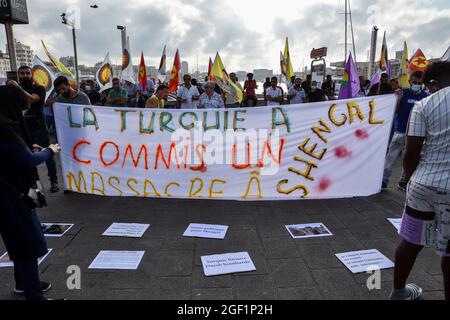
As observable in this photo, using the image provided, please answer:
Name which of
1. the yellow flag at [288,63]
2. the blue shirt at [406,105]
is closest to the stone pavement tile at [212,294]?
the blue shirt at [406,105]

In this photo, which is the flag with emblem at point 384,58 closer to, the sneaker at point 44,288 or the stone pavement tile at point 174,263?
the stone pavement tile at point 174,263

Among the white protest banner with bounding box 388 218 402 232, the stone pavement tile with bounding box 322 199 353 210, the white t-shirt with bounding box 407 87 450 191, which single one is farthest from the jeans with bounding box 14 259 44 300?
the white protest banner with bounding box 388 218 402 232

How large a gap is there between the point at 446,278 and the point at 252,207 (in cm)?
249

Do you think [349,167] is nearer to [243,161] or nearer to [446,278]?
[243,161]

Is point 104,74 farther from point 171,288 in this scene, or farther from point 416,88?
point 171,288

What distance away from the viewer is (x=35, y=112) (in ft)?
15.4

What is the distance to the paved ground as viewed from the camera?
8.41ft

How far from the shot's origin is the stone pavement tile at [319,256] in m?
2.92

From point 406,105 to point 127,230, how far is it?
13.8 ft

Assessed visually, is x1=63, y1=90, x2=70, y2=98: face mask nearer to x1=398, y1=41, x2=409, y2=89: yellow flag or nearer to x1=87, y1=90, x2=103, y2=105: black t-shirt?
x1=87, y1=90, x2=103, y2=105: black t-shirt

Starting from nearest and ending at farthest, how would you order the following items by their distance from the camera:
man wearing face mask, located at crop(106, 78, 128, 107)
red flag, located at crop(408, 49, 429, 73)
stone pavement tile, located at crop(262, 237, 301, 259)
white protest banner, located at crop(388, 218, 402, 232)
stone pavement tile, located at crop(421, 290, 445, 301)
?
stone pavement tile, located at crop(421, 290, 445, 301)
stone pavement tile, located at crop(262, 237, 301, 259)
white protest banner, located at crop(388, 218, 402, 232)
man wearing face mask, located at crop(106, 78, 128, 107)
red flag, located at crop(408, 49, 429, 73)

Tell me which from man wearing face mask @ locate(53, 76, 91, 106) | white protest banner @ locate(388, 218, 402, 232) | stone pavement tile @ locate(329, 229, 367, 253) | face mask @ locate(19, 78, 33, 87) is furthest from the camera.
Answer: man wearing face mask @ locate(53, 76, 91, 106)

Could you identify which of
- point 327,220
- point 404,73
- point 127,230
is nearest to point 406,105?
point 327,220
